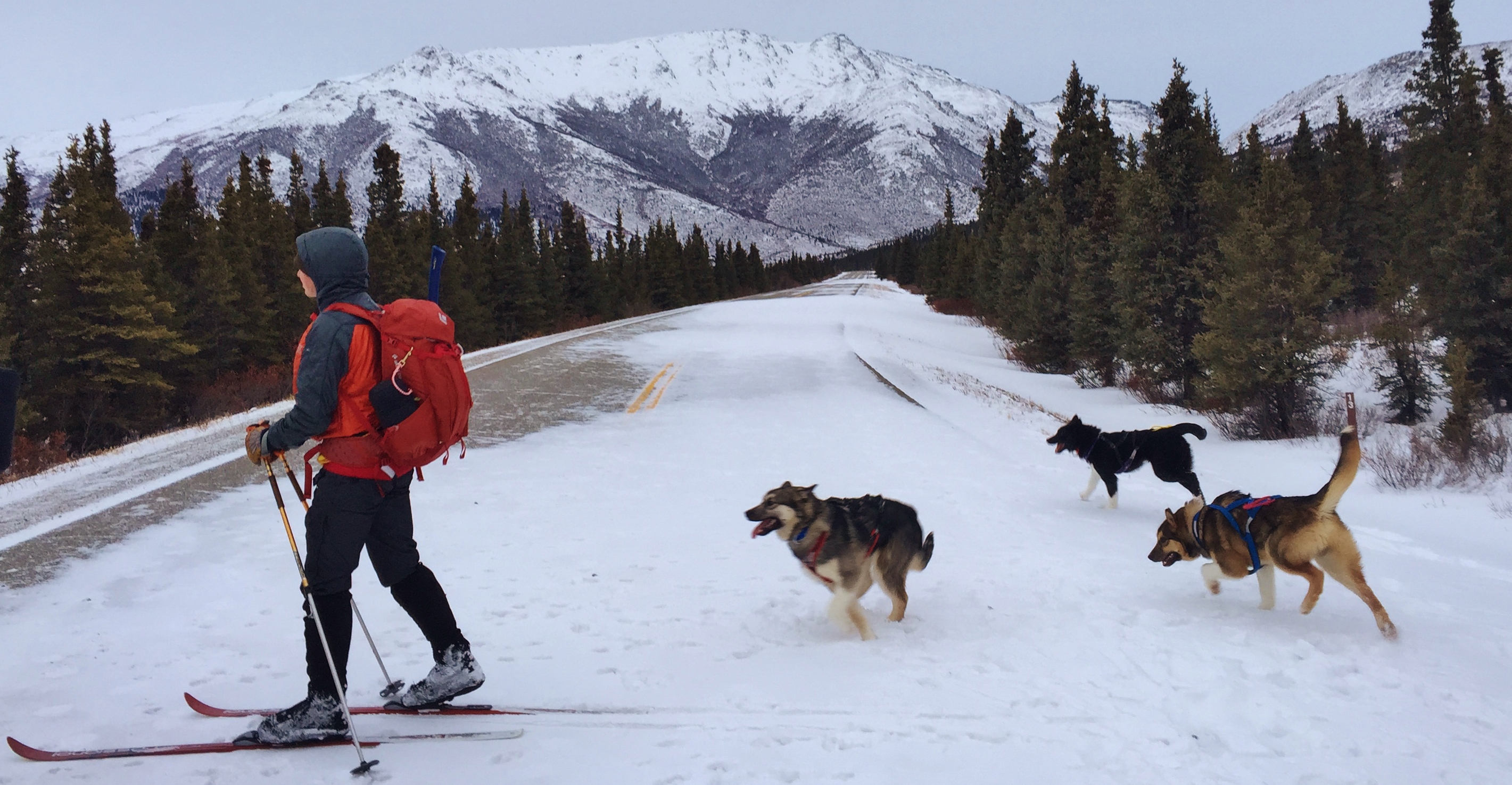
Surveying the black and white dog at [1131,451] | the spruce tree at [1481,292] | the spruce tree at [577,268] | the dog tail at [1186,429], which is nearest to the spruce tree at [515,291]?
the spruce tree at [577,268]

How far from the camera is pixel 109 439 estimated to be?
83.2 feet

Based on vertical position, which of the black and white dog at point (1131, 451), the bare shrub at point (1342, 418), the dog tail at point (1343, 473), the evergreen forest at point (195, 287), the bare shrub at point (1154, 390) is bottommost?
the bare shrub at point (1342, 418)

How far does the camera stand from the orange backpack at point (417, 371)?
3348mm

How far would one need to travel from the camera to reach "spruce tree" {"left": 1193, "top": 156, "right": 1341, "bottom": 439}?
1338cm

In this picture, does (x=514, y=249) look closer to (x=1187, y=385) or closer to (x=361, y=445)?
(x=1187, y=385)

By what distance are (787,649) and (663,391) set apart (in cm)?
1094

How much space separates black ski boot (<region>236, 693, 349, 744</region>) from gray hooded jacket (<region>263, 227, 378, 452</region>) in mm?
1133

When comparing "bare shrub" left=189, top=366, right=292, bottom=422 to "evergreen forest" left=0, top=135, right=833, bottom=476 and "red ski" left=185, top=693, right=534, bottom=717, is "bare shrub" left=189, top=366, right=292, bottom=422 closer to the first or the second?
"evergreen forest" left=0, top=135, right=833, bottom=476

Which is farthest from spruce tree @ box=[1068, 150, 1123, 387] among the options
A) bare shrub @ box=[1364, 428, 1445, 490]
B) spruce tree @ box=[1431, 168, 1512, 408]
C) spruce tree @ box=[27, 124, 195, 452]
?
spruce tree @ box=[27, 124, 195, 452]

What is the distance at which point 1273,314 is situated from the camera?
1397cm

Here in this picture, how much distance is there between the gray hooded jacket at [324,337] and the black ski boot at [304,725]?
113 centimetres

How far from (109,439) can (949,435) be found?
2696 cm

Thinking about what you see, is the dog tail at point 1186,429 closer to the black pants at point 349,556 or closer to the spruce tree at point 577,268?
the black pants at point 349,556

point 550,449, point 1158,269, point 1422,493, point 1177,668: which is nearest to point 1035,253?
point 1158,269
